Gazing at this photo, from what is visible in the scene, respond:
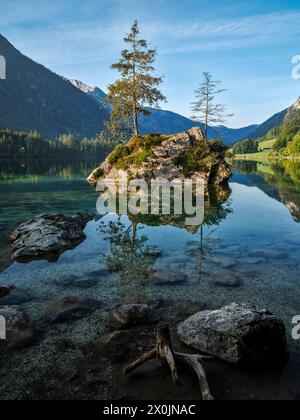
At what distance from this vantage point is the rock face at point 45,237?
17.6m

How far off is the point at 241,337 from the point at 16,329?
264 inches

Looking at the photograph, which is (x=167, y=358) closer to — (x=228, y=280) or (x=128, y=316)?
(x=128, y=316)

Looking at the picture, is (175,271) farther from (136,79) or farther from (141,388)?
(136,79)

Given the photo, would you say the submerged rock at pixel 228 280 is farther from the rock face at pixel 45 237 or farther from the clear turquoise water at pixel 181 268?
the rock face at pixel 45 237

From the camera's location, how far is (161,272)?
14.8 meters

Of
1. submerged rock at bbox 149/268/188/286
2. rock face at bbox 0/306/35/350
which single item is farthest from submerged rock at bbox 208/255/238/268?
rock face at bbox 0/306/35/350

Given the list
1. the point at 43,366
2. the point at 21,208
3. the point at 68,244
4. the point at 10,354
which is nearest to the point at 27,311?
the point at 10,354

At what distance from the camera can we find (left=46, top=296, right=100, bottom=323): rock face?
1062 centimetres

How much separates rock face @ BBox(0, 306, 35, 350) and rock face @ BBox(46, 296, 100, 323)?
2.90 feet

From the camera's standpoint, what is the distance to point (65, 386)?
7387 millimetres

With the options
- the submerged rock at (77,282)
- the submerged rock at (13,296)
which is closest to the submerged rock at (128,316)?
the submerged rock at (77,282)

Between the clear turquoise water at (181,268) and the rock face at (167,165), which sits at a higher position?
the rock face at (167,165)

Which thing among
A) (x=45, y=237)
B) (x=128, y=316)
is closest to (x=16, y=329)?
(x=128, y=316)

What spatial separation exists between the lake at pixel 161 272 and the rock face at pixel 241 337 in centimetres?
103
